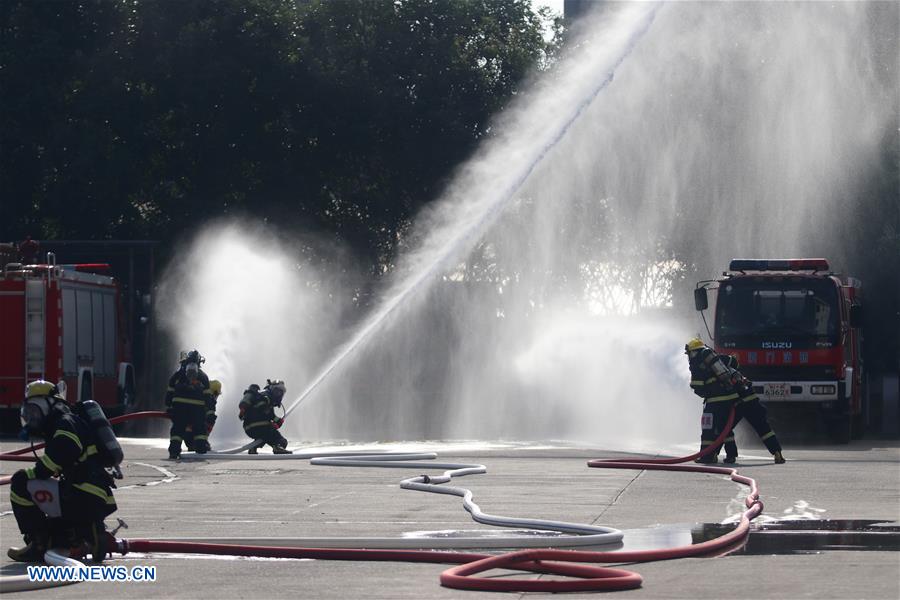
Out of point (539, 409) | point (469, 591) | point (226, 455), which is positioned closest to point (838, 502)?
point (469, 591)

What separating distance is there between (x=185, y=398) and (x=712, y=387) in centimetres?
692

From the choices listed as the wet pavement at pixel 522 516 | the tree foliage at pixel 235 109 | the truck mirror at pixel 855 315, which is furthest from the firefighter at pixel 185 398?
the tree foliage at pixel 235 109

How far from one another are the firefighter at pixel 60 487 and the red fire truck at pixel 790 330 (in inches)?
597

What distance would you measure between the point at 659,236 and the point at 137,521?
26.4 metres

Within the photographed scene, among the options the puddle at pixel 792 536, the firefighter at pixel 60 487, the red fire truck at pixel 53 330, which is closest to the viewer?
the firefighter at pixel 60 487

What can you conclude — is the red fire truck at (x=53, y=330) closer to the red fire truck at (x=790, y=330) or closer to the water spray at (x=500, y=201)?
the water spray at (x=500, y=201)

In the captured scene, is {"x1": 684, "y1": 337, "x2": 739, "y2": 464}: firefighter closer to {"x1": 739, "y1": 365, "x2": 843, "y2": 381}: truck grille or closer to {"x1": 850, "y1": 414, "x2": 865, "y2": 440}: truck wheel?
{"x1": 739, "y1": 365, "x2": 843, "y2": 381}: truck grille

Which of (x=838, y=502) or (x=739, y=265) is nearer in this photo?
(x=838, y=502)

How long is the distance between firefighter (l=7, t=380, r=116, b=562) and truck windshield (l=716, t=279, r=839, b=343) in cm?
1558

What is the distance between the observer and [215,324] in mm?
28500

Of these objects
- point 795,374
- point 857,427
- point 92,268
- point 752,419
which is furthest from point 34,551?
point 92,268

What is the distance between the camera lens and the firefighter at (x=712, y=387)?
728 inches

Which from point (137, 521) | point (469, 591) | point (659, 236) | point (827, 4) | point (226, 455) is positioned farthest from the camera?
point (659, 236)

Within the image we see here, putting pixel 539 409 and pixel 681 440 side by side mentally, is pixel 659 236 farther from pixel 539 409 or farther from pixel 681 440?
pixel 681 440
